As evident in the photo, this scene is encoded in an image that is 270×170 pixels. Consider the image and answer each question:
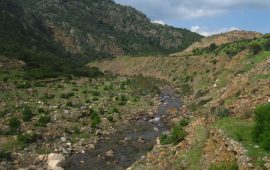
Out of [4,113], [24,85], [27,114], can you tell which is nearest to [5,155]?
[27,114]

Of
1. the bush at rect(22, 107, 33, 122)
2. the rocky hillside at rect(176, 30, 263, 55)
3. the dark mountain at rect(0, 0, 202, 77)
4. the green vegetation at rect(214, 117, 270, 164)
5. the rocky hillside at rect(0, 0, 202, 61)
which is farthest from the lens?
the rocky hillside at rect(0, 0, 202, 61)

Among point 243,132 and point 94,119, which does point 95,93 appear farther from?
point 243,132

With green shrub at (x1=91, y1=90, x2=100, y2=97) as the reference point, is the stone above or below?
below

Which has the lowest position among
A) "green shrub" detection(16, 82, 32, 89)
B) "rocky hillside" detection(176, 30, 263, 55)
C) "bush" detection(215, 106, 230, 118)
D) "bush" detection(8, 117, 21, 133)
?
"bush" detection(8, 117, 21, 133)

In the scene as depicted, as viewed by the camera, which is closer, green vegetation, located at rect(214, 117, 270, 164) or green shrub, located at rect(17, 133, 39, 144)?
green vegetation, located at rect(214, 117, 270, 164)

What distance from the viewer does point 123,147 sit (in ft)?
113

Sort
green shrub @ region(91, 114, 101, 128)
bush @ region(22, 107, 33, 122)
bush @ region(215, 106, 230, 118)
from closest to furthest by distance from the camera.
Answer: bush @ region(215, 106, 230, 118)
bush @ region(22, 107, 33, 122)
green shrub @ region(91, 114, 101, 128)

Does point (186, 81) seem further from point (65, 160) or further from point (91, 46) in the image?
point (91, 46)

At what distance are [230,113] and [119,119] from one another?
1939 cm

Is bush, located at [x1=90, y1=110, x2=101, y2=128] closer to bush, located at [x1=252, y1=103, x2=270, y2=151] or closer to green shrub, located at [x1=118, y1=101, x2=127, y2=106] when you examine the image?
green shrub, located at [x1=118, y1=101, x2=127, y2=106]

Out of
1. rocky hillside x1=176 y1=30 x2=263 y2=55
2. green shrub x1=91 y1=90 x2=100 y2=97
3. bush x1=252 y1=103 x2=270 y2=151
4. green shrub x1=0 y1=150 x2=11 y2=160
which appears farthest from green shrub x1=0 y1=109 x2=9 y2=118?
rocky hillside x1=176 y1=30 x2=263 y2=55

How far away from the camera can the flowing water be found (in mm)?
29984

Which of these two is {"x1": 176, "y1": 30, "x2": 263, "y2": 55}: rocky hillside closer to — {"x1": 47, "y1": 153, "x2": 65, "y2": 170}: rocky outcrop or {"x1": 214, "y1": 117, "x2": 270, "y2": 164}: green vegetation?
{"x1": 47, "y1": 153, "x2": 65, "y2": 170}: rocky outcrop

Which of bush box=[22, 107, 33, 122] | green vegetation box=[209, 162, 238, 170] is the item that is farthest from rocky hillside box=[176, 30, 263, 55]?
green vegetation box=[209, 162, 238, 170]
